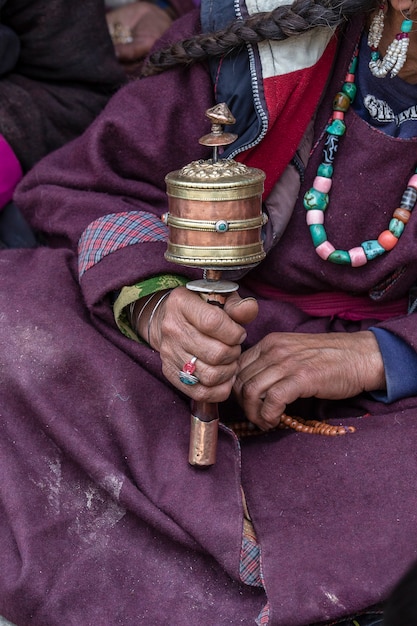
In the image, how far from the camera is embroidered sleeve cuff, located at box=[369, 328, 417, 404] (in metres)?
1.99

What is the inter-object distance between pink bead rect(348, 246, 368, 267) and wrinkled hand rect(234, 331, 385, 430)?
0.16 metres

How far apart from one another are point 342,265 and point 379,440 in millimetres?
450

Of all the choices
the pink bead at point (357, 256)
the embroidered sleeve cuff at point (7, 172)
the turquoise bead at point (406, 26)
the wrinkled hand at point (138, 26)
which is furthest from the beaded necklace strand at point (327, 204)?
the wrinkled hand at point (138, 26)

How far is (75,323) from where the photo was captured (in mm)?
1920

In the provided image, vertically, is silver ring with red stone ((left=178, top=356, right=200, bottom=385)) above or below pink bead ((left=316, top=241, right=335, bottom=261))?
above

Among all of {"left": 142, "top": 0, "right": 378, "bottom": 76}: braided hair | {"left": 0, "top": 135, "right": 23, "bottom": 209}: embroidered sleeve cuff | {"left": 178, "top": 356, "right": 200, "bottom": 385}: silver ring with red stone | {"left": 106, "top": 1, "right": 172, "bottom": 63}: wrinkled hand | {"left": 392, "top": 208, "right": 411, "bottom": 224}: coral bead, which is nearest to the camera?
{"left": 178, "top": 356, "right": 200, "bottom": 385}: silver ring with red stone

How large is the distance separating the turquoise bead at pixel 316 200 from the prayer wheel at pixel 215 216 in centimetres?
46

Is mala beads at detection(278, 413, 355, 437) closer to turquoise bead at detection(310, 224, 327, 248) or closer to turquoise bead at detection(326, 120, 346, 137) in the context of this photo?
turquoise bead at detection(310, 224, 327, 248)

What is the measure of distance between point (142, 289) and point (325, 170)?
520 mm

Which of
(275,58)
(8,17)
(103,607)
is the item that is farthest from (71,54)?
(103,607)

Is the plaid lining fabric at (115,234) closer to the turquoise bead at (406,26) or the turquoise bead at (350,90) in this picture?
the turquoise bead at (350,90)

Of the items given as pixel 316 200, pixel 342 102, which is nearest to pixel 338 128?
pixel 342 102

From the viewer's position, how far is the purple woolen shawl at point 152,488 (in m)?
1.74

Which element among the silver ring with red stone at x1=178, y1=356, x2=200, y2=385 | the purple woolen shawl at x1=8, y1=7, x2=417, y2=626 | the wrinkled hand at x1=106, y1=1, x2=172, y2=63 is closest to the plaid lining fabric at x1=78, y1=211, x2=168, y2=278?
the purple woolen shawl at x1=8, y1=7, x2=417, y2=626
